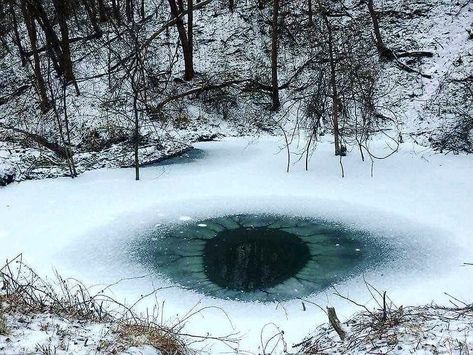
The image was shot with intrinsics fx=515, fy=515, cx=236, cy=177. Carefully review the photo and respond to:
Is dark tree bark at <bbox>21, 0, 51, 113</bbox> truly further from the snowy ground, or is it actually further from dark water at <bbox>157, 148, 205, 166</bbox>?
the snowy ground

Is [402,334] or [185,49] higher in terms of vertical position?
[185,49]

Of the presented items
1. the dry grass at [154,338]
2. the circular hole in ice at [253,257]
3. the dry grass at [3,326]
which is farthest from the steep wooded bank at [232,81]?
the dry grass at [3,326]

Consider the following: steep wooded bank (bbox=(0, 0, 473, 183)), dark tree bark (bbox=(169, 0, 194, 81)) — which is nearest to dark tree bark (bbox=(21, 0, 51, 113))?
steep wooded bank (bbox=(0, 0, 473, 183))

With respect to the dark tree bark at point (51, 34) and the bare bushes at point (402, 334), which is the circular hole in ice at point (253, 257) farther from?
the dark tree bark at point (51, 34)

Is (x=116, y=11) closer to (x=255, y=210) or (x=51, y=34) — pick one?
(x=51, y=34)

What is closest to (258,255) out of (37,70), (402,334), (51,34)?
(402,334)

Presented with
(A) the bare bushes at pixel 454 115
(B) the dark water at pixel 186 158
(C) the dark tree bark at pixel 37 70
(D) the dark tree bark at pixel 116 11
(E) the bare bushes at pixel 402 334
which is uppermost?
(D) the dark tree bark at pixel 116 11
